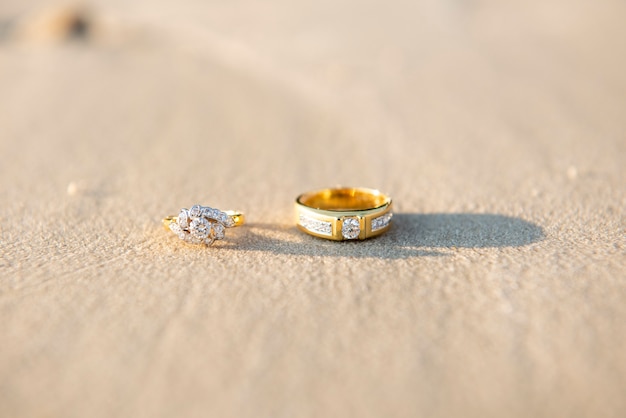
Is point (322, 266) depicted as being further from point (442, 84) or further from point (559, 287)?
point (442, 84)

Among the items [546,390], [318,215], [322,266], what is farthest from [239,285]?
[546,390]

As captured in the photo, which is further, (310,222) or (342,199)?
(342,199)

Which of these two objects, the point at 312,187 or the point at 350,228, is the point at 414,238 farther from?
the point at 312,187

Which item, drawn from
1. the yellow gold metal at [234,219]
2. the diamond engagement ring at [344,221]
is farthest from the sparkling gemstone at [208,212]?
the diamond engagement ring at [344,221]

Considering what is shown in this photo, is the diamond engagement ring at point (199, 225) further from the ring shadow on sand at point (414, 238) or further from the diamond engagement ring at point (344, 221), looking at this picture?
the diamond engagement ring at point (344, 221)

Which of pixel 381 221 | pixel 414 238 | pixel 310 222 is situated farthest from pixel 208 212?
pixel 414 238
